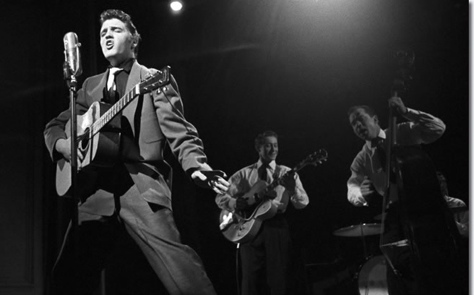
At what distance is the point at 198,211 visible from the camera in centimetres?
421

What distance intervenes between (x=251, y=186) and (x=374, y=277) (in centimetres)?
93

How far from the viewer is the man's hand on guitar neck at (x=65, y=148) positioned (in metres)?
3.72

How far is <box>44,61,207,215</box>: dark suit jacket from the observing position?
11.7 feet

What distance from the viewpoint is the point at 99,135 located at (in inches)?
142

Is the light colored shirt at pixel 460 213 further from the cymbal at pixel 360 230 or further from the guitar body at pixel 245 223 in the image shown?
the guitar body at pixel 245 223

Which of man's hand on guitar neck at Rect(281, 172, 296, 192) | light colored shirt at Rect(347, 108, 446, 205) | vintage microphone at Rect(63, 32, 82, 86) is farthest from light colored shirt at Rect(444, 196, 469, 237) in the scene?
vintage microphone at Rect(63, 32, 82, 86)

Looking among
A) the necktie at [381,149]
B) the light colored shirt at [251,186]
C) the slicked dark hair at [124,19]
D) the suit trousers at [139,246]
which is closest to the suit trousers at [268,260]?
the light colored shirt at [251,186]

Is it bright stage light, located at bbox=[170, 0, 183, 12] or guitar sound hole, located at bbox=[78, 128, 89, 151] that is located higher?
bright stage light, located at bbox=[170, 0, 183, 12]

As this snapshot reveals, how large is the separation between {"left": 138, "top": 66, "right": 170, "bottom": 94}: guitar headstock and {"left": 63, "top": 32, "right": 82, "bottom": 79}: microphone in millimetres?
334

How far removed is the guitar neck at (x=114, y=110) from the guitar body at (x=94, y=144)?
0.9 inches

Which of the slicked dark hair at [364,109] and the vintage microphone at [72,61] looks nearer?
the vintage microphone at [72,61]

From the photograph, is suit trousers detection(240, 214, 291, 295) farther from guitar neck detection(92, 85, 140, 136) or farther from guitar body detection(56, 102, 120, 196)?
guitar neck detection(92, 85, 140, 136)

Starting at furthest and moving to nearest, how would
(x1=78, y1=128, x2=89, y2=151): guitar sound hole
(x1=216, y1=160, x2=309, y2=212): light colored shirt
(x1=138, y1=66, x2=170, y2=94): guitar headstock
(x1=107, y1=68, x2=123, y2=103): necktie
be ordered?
(x1=216, y1=160, x2=309, y2=212): light colored shirt, (x1=107, y1=68, x2=123, y2=103): necktie, (x1=78, y1=128, x2=89, y2=151): guitar sound hole, (x1=138, y1=66, x2=170, y2=94): guitar headstock

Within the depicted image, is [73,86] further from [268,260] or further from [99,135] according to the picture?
[268,260]
